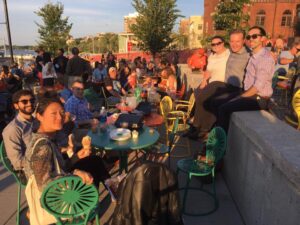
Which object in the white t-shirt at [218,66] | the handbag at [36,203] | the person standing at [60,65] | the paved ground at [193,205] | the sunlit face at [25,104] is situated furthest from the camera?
the person standing at [60,65]

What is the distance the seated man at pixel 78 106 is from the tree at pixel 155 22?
13.2 m

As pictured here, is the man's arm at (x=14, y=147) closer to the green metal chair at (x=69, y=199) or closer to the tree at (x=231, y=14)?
the green metal chair at (x=69, y=199)

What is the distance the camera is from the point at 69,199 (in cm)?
211

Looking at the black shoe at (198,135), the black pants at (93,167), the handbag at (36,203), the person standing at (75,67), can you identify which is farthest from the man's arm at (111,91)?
the handbag at (36,203)

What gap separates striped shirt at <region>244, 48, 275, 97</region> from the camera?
11.4 ft

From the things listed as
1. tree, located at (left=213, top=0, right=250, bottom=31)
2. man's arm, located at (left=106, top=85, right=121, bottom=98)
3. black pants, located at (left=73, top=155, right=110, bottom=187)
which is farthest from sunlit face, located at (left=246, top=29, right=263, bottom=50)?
tree, located at (left=213, top=0, right=250, bottom=31)

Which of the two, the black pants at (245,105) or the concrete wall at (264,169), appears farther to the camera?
the black pants at (245,105)

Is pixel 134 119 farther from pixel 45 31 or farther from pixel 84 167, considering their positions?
pixel 45 31

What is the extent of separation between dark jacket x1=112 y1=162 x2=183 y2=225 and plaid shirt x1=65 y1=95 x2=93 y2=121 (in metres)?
2.74

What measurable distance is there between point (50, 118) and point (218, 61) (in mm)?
3564

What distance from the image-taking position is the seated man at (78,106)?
4.36 metres

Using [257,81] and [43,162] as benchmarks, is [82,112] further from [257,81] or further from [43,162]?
[257,81]

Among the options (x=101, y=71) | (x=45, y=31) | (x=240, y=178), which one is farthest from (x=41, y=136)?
(x=45, y=31)

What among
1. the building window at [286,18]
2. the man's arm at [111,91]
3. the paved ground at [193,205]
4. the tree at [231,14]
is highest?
the building window at [286,18]
